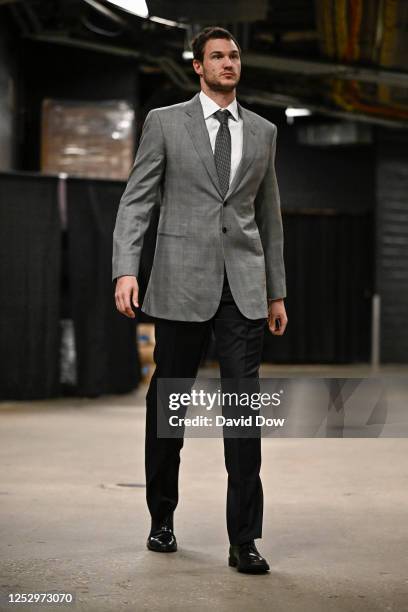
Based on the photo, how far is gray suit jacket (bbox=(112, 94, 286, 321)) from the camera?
267 centimetres

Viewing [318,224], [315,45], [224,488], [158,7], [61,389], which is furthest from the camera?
[318,224]

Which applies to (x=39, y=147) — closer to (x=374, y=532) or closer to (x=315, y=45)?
(x=315, y=45)

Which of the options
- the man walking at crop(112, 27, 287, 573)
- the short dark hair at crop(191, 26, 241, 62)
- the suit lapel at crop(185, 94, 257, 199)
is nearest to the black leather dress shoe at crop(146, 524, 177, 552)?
the man walking at crop(112, 27, 287, 573)

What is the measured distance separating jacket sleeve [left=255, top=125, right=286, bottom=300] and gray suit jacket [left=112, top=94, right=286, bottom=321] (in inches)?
1.9

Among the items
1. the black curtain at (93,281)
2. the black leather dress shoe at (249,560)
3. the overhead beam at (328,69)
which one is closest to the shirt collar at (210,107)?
the black leather dress shoe at (249,560)

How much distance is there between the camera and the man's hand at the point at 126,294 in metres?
2.63

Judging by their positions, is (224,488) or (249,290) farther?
(224,488)

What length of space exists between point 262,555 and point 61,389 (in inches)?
202

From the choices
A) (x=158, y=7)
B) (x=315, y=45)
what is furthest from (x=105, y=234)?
(x=315, y=45)

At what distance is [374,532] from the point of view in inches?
125

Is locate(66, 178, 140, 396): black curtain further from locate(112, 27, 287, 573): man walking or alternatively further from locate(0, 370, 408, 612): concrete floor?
locate(112, 27, 287, 573): man walking

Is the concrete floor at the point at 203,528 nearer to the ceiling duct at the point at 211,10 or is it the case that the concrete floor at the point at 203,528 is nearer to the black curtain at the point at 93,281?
the black curtain at the point at 93,281

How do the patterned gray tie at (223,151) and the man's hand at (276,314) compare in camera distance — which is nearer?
the patterned gray tie at (223,151)

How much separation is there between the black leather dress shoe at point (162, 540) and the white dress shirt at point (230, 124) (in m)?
1.05
